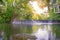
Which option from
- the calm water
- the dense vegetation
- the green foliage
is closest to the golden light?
the dense vegetation

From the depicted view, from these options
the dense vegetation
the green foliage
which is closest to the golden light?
the dense vegetation

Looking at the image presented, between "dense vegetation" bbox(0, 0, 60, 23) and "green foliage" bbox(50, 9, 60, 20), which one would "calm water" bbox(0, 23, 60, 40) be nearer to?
"dense vegetation" bbox(0, 0, 60, 23)

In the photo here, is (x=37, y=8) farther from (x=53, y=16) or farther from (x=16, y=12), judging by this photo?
(x=16, y=12)

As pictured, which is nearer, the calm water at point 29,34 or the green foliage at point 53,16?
the calm water at point 29,34

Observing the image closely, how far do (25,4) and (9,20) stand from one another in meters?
2.09

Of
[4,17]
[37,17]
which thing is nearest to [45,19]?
[37,17]

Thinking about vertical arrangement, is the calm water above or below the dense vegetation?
below

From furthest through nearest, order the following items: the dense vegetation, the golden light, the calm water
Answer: the golden light
the dense vegetation
the calm water

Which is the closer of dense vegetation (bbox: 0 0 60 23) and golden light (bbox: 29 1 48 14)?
dense vegetation (bbox: 0 0 60 23)

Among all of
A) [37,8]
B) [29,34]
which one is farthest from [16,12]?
[29,34]

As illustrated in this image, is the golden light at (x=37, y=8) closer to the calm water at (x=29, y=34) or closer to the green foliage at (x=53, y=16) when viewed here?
the green foliage at (x=53, y=16)

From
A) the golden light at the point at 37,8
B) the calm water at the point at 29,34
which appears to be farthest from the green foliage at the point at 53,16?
the calm water at the point at 29,34

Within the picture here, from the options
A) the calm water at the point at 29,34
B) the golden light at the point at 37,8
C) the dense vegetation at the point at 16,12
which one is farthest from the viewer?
the golden light at the point at 37,8

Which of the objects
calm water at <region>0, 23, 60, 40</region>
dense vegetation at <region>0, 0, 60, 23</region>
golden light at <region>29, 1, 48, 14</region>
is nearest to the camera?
calm water at <region>0, 23, 60, 40</region>
